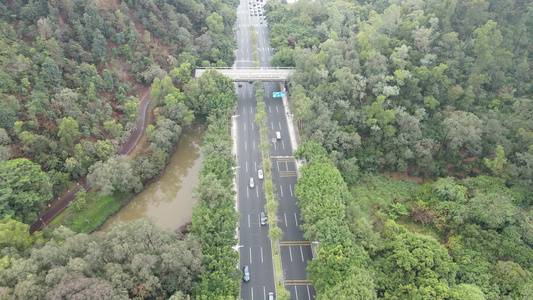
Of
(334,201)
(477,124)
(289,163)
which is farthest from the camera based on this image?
(289,163)

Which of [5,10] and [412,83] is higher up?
[5,10]

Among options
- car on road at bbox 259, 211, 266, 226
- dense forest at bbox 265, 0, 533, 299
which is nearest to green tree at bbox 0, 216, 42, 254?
car on road at bbox 259, 211, 266, 226

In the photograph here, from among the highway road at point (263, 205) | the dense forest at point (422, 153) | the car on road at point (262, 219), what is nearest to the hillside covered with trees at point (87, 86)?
the highway road at point (263, 205)

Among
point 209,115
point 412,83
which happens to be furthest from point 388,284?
point 209,115

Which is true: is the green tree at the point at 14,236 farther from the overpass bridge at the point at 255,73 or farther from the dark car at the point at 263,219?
the overpass bridge at the point at 255,73

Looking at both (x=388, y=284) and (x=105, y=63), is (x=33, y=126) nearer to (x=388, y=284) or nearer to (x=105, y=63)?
(x=105, y=63)

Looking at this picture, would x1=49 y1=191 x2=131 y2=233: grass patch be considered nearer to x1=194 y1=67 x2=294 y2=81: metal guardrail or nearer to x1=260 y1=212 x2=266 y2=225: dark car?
x1=260 y1=212 x2=266 y2=225: dark car

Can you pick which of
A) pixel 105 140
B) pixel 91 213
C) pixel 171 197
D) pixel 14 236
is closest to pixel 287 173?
pixel 171 197
